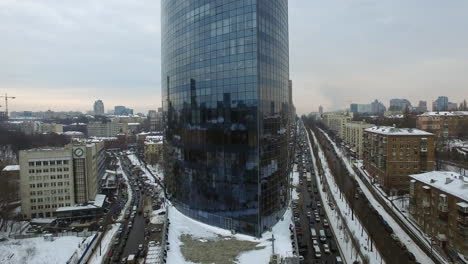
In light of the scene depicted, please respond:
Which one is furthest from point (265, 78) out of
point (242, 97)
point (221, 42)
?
point (221, 42)

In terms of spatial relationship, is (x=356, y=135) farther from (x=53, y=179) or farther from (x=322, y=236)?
(x=53, y=179)

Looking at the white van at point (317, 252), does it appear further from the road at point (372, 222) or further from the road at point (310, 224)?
the road at point (372, 222)

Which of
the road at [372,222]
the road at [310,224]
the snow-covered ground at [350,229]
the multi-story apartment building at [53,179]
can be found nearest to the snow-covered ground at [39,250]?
the multi-story apartment building at [53,179]

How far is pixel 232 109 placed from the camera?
40.8 metres

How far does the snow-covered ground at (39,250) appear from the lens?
144 ft

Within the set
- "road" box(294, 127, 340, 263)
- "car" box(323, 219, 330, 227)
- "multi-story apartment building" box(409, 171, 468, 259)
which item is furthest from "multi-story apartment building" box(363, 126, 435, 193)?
"car" box(323, 219, 330, 227)

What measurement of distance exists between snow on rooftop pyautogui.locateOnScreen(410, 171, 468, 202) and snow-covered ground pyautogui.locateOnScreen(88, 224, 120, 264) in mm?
49402

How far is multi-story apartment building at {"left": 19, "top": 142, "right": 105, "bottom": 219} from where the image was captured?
65.0 m

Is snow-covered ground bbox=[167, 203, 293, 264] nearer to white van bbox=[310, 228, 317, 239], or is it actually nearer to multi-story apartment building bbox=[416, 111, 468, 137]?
white van bbox=[310, 228, 317, 239]

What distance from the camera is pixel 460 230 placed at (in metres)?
38.5

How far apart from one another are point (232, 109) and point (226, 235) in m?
16.6

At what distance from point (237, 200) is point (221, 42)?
21389 millimetres

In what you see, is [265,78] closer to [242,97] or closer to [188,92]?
[242,97]

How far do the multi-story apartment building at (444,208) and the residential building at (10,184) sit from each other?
78.1 m
